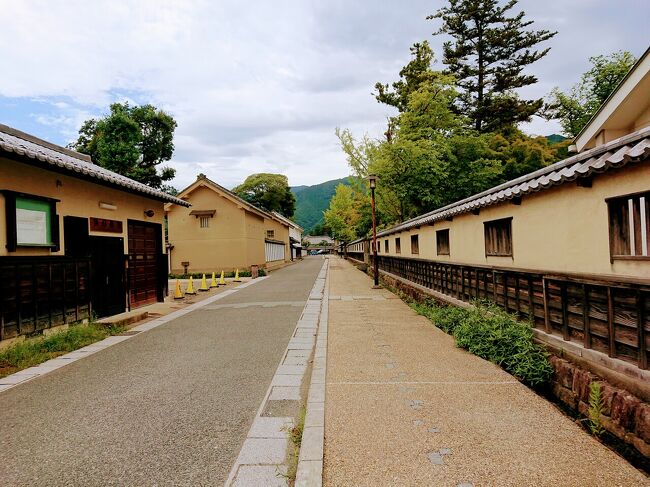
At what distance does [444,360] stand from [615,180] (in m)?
3.57

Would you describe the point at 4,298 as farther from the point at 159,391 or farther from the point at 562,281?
the point at 562,281

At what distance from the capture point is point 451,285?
9.81 meters

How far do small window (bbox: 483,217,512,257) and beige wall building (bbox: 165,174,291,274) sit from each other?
21.4 metres

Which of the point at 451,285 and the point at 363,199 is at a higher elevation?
the point at 363,199

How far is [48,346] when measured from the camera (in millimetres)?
7453

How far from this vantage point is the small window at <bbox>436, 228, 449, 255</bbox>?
11.5 m

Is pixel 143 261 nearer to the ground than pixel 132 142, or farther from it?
nearer to the ground

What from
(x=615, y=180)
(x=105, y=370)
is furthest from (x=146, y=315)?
(x=615, y=180)

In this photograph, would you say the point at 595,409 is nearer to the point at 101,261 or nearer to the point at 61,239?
the point at 61,239

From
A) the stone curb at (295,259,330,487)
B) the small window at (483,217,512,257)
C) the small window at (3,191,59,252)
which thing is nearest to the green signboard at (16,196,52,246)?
the small window at (3,191,59,252)

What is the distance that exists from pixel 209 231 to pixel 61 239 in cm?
1916

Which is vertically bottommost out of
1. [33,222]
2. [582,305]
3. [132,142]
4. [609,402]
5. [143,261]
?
[609,402]

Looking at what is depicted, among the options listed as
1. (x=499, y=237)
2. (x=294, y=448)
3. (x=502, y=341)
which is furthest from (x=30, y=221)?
(x=499, y=237)

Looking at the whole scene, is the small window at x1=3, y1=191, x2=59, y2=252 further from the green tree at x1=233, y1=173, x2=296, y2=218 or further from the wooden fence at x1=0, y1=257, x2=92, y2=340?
the green tree at x1=233, y1=173, x2=296, y2=218
